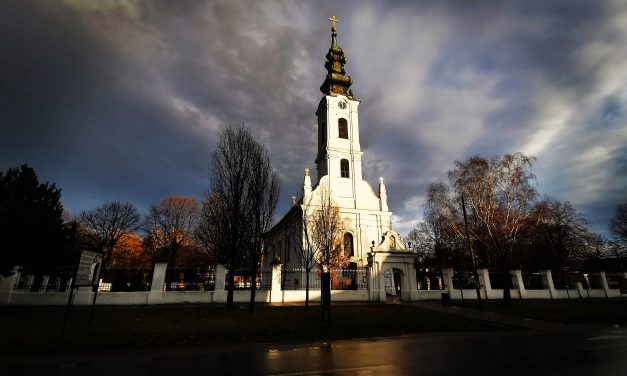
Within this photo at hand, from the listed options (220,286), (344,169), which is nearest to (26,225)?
(220,286)

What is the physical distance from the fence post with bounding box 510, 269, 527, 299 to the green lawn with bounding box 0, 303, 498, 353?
671 inches

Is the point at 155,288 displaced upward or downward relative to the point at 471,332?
upward

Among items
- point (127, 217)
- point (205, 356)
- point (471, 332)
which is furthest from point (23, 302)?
point (127, 217)

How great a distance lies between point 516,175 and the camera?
1289 inches

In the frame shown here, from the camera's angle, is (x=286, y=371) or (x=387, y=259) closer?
(x=286, y=371)

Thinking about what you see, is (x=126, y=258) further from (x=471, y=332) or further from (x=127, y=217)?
(x=471, y=332)

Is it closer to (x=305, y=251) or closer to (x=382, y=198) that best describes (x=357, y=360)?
(x=305, y=251)

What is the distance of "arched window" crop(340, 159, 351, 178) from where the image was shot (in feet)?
135

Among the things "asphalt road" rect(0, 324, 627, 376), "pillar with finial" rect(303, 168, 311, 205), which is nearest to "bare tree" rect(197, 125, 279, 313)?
"asphalt road" rect(0, 324, 627, 376)

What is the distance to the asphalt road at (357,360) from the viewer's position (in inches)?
271

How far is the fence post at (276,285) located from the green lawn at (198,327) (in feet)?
19.7

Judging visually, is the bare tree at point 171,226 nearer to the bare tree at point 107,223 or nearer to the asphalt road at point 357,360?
the bare tree at point 107,223

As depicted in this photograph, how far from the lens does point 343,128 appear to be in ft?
142

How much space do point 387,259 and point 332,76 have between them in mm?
29663
